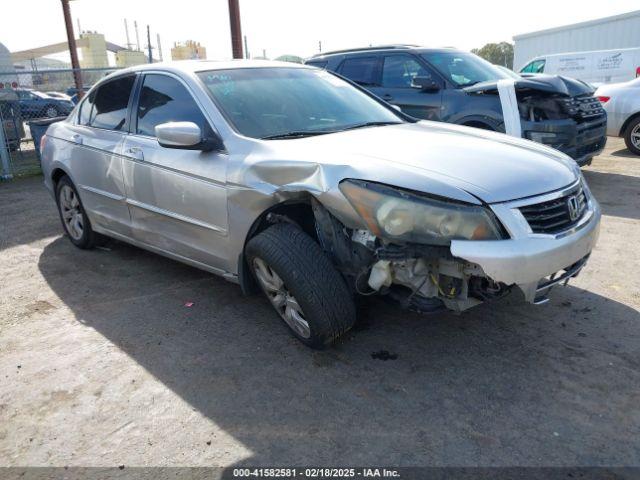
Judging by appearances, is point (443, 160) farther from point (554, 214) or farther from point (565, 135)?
point (565, 135)

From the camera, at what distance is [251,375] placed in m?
3.04

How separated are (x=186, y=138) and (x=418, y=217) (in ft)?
5.08

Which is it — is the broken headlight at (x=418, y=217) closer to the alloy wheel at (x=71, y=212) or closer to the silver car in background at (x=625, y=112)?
the alloy wheel at (x=71, y=212)

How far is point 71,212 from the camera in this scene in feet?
17.4

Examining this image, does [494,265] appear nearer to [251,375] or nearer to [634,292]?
[251,375]

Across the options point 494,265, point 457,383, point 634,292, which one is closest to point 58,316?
point 457,383

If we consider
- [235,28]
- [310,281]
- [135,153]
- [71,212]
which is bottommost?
[71,212]

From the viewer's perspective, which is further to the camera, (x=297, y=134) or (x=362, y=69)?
(x=362, y=69)

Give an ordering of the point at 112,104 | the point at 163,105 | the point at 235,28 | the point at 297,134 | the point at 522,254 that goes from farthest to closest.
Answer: the point at 235,28 < the point at 112,104 < the point at 163,105 < the point at 297,134 < the point at 522,254

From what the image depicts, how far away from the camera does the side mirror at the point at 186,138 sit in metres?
3.31

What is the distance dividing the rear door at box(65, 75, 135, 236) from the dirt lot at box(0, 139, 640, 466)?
675mm

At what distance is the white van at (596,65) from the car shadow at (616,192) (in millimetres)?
9908

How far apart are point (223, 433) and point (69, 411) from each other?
2.86 feet

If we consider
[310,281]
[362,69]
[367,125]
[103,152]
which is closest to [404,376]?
[310,281]
